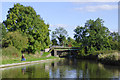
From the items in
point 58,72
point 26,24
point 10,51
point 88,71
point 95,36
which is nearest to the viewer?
point 58,72

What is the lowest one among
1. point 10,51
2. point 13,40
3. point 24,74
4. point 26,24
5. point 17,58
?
point 24,74

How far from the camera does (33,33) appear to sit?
205ft

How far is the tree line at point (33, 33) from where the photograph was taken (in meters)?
54.5

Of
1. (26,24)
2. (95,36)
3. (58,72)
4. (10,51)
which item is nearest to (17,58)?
(10,51)

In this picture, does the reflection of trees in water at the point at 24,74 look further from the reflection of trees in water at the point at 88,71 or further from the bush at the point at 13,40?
the bush at the point at 13,40

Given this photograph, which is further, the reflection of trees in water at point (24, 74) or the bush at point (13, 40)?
the bush at point (13, 40)

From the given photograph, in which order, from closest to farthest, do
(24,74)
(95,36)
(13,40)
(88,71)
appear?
(24,74) < (88,71) < (13,40) < (95,36)

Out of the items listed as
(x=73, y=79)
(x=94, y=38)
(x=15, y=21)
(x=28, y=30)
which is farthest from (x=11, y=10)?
(x=73, y=79)

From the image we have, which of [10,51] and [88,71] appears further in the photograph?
[10,51]

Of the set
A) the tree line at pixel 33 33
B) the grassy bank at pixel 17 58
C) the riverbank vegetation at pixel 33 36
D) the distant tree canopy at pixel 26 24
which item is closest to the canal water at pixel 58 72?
the grassy bank at pixel 17 58

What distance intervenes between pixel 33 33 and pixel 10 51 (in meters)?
14.5

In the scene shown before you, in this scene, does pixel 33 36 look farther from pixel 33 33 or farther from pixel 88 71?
pixel 88 71

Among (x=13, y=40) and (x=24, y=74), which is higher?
(x=13, y=40)

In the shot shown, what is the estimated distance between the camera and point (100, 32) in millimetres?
80562
